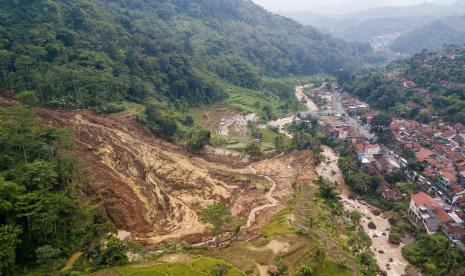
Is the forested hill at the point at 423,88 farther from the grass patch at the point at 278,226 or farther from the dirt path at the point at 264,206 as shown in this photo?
the grass patch at the point at 278,226

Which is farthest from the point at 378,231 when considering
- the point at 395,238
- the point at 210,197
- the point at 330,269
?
the point at 210,197

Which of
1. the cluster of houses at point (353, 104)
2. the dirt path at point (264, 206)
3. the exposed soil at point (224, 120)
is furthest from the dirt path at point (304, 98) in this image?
the dirt path at point (264, 206)

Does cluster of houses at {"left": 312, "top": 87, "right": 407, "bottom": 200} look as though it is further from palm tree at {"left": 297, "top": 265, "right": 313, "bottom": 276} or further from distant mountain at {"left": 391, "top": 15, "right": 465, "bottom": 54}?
distant mountain at {"left": 391, "top": 15, "right": 465, "bottom": 54}

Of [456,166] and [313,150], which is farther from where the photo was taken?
[313,150]

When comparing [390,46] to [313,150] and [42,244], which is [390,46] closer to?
[313,150]

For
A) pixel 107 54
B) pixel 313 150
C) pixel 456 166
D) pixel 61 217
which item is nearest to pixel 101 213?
pixel 61 217

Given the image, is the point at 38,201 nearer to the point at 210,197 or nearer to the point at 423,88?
the point at 210,197
